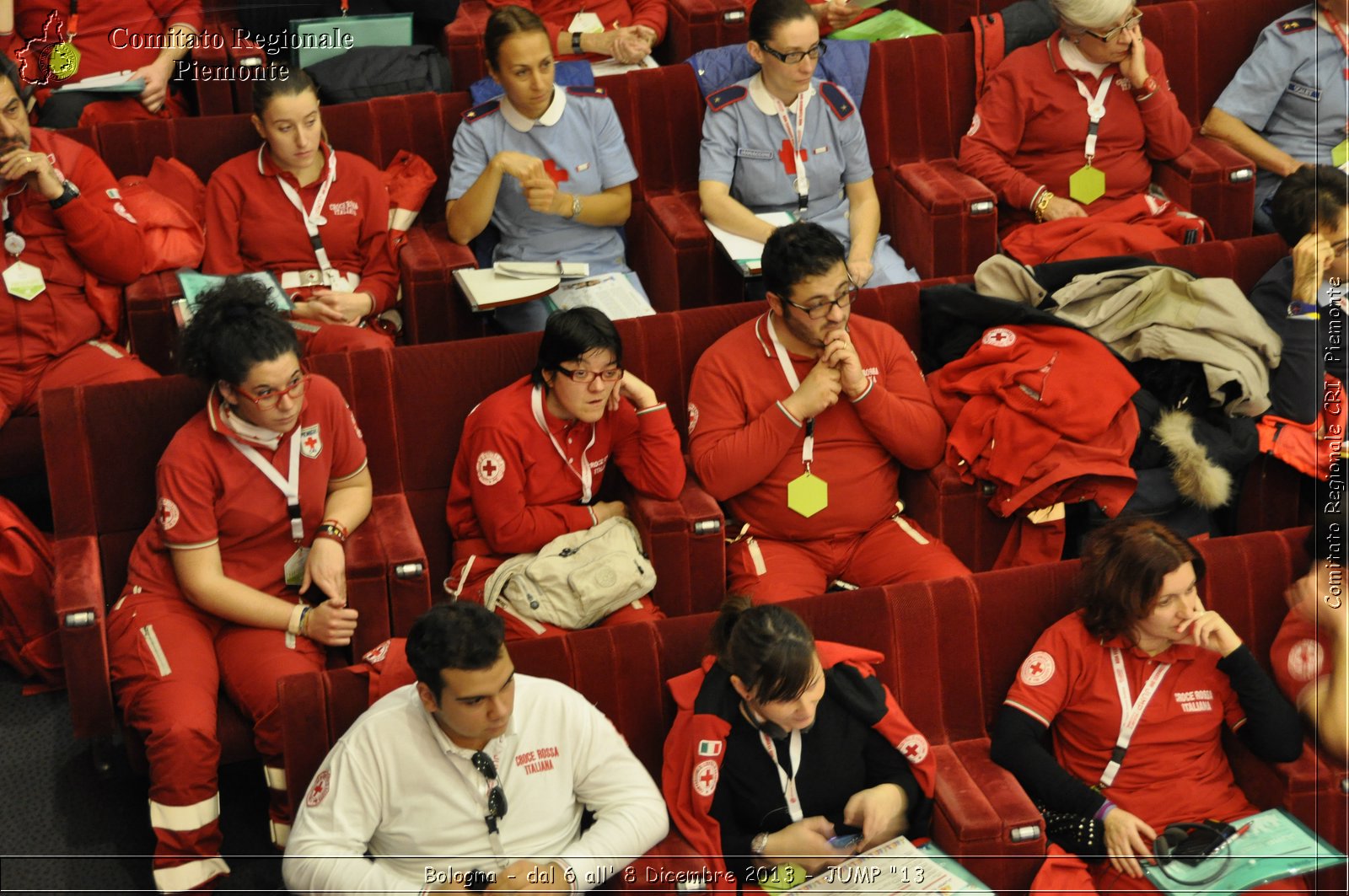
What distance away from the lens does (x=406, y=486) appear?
3340mm

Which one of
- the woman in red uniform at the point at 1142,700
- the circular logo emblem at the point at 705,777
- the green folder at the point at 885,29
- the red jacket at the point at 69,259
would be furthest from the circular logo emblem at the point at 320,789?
the green folder at the point at 885,29

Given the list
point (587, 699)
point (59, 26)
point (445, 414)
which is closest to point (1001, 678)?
point (587, 699)

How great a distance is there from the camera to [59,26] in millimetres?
4336

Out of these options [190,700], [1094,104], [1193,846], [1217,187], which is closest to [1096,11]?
[1094,104]

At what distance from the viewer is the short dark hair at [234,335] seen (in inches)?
114

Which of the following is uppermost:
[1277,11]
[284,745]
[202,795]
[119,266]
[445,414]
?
[1277,11]

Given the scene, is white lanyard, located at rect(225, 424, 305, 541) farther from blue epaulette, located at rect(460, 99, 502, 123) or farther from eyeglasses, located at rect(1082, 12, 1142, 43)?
eyeglasses, located at rect(1082, 12, 1142, 43)

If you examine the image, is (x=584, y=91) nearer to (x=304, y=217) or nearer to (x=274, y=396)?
(x=304, y=217)

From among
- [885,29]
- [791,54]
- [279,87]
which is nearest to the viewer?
[279,87]

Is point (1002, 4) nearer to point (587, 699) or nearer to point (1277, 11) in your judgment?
point (1277, 11)

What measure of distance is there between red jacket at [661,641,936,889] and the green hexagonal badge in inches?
78.3

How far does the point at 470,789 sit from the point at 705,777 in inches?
15.0

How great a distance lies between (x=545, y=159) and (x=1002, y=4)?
1704mm

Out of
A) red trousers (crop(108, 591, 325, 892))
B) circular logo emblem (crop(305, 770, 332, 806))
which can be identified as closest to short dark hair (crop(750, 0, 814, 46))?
red trousers (crop(108, 591, 325, 892))
